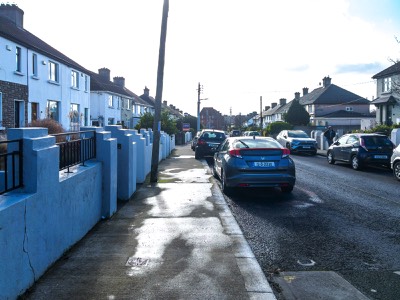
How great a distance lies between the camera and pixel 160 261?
5383 mm

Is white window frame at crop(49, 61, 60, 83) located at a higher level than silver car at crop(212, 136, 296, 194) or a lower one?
higher

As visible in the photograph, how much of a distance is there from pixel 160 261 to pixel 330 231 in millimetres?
3124

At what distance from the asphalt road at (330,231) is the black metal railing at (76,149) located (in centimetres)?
286

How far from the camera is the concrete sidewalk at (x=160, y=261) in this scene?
4.42 metres

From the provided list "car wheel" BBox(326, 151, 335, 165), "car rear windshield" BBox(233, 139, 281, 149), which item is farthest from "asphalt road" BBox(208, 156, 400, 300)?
"car wheel" BBox(326, 151, 335, 165)

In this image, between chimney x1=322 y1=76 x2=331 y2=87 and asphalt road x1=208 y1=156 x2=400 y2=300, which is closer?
asphalt road x1=208 y1=156 x2=400 y2=300

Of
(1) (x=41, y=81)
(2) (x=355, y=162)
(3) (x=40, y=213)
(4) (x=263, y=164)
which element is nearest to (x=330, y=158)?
(2) (x=355, y=162)

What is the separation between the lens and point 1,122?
21594 millimetres

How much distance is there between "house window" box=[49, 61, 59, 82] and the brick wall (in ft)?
14.0

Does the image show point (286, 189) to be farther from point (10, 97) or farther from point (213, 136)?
point (10, 97)

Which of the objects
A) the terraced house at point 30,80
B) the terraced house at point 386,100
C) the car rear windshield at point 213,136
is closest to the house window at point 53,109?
the terraced house at point 30,80

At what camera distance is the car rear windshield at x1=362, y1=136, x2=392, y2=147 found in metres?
17.4

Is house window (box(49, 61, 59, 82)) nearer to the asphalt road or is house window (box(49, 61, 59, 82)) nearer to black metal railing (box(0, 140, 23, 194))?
the asphalt road

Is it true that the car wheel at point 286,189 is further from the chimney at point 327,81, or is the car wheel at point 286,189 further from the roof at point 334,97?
the chimney at point 327,81
